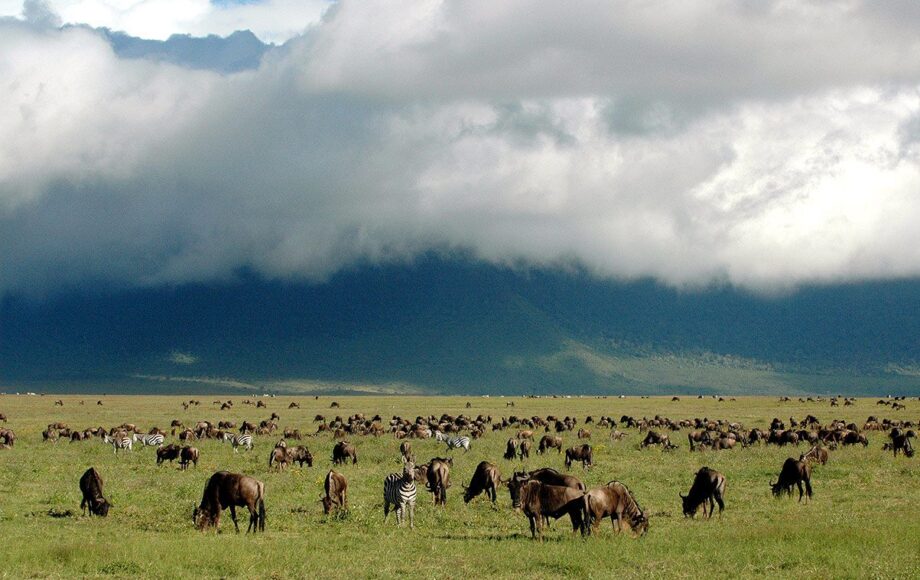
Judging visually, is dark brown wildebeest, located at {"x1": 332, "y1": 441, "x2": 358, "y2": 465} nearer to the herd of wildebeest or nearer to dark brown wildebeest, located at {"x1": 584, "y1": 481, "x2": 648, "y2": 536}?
the herd of wildebeest

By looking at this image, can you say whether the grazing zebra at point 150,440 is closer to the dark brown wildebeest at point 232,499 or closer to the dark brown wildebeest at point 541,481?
the dark brown wildebeest at point 232,499

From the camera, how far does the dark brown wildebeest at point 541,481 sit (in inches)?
933

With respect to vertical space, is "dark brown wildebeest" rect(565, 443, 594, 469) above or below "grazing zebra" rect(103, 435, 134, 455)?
above

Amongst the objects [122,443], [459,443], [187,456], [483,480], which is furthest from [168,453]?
[483,480]

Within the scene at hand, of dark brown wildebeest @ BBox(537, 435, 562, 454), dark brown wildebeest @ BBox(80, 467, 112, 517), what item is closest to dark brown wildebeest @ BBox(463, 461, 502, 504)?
dark brown wildebeest @ BBox(80, 467, 112, 517)

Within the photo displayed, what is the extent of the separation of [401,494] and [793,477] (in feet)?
37.2

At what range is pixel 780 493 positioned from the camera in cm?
2934

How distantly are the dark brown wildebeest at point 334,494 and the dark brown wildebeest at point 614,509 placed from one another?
6868 mm

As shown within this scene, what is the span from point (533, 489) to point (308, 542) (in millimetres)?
4920

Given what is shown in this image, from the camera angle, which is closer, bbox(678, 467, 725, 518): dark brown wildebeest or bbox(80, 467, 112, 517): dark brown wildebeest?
bbox(678, 467, 725, 518): dark brown wildebeest

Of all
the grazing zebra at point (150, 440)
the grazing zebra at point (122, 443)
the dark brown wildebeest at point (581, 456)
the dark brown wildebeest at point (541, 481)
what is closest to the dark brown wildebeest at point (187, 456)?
the grazing zebra at point (122, 443)

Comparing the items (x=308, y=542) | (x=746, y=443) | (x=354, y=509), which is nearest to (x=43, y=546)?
(x=308, y=542)

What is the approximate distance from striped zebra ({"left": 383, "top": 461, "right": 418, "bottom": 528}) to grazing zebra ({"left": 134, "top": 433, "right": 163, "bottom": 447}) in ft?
92.1

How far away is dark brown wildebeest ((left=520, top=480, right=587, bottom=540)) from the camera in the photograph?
2245 centimetres
